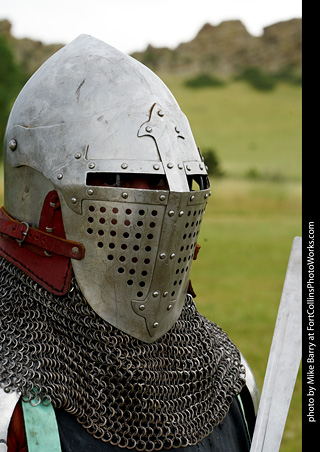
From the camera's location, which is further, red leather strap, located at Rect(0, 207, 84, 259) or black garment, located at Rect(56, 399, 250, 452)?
red leather strap, located at Rect(0, 207, 84, 259)

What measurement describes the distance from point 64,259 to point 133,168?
1.46 feet

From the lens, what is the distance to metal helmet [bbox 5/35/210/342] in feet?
8.03

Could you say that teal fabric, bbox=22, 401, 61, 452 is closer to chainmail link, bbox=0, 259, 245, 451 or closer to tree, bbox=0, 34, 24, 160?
chainmail link, bbox=0, 259, 245, 451

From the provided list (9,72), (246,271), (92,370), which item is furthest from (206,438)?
(9,72)

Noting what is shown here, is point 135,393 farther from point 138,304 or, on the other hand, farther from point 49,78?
point 49,78

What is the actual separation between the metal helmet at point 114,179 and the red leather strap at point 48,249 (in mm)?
31

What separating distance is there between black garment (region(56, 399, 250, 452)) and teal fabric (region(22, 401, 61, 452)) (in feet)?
0.21

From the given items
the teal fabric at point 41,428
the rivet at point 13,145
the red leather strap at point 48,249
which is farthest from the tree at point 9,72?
the teal fabric at point 41,428

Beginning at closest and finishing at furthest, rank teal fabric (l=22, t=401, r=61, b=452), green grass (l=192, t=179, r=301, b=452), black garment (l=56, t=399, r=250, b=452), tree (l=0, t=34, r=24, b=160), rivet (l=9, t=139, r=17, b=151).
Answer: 1. teal fabric (l=22, t=401, r=61, b=452)
2. black garment (l=56, t=399, r=250, b=452)
3. rivet (l=9, t=139, r=17, b=151)
4. green grass (l=192, t=179, r=301, b=452)
5. tree (l=0, t=34, r=24, b=160)

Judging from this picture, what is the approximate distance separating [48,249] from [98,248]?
20 cm

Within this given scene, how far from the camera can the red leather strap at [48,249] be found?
247cm

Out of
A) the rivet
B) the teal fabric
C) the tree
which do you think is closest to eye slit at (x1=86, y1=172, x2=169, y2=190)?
the rivet

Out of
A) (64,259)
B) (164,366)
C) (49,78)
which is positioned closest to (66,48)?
(49,78)

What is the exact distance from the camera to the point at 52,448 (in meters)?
2.26
